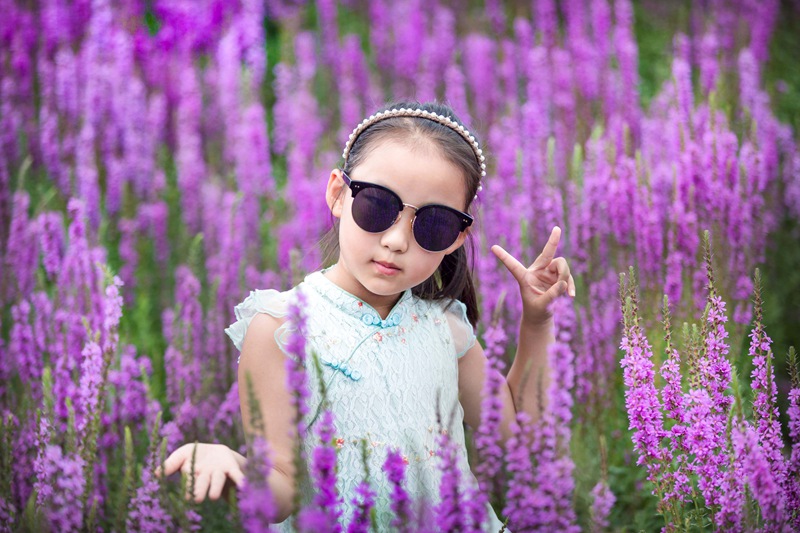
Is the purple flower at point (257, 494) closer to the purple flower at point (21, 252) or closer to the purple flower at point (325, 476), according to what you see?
the purple flower at point (325, 476)

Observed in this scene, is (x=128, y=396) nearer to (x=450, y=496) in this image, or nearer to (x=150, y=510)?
(x=150, y=510)

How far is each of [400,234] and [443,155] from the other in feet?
0.83

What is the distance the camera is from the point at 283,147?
209 inches

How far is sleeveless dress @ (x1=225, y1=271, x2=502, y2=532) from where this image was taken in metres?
2.01

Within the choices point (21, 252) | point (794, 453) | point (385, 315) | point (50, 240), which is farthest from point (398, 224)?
point (21, 252)

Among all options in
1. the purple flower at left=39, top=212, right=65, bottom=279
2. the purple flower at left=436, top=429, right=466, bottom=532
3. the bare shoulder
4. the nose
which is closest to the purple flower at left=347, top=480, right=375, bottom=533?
the purple flower at left=436, top=429, right=466, bottom=532

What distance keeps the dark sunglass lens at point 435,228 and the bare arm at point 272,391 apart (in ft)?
1.42

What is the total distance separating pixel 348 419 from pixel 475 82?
14.0 ft

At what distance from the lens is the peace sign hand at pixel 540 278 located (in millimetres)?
2172

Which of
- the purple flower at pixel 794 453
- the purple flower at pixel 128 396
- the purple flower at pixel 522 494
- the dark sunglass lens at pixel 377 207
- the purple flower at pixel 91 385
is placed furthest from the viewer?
the purple flower at pixel 128 396

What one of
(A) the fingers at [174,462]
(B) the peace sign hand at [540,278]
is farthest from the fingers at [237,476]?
(B) the peace sign hand at [540,278]

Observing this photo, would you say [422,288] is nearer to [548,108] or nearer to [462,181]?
[462,181]

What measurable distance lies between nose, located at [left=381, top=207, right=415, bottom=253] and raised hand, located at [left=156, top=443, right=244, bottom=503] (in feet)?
2.07

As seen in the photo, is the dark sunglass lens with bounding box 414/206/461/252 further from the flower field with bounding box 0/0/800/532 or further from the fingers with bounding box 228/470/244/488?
the fingers with bounding box 228/470/244/488
